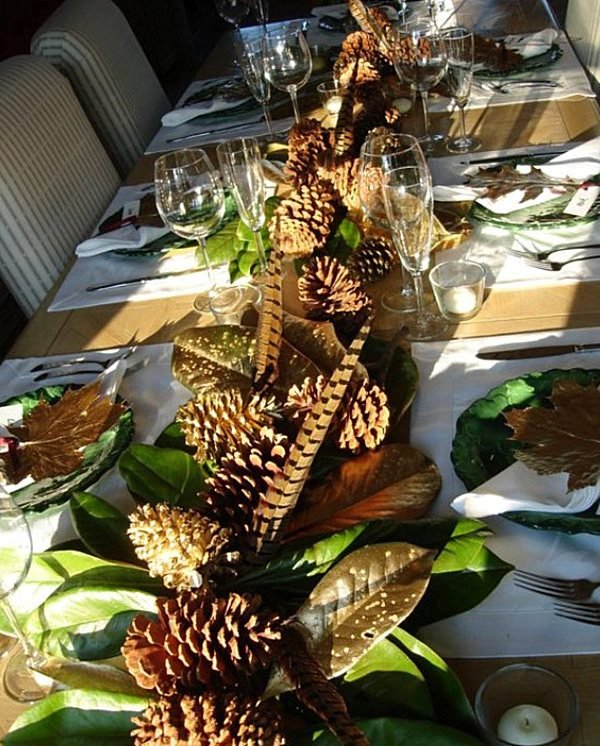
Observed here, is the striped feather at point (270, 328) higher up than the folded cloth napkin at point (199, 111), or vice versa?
the striped feather at point (270, 328)

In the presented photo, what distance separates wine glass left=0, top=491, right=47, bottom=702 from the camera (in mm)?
609

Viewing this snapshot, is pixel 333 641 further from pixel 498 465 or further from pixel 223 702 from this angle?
pixel 498 465

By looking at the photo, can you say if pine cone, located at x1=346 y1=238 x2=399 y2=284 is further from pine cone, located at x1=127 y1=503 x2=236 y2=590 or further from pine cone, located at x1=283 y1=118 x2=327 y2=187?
pine cone, located at x1=127 y1=503 x2=236 y2=590

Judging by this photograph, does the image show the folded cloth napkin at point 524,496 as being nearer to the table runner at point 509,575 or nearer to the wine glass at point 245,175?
the table runner at point 509,575

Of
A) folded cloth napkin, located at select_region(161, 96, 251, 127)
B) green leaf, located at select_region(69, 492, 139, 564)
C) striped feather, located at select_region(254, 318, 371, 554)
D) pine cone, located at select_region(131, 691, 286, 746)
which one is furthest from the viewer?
Result: folded cloth napkin, located at select_region(161, 96, 251, 127)

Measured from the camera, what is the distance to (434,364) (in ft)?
2.84

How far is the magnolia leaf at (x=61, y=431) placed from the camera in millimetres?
831

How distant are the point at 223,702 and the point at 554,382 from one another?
1.34 feet

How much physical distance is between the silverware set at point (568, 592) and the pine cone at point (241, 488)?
0.20 meters

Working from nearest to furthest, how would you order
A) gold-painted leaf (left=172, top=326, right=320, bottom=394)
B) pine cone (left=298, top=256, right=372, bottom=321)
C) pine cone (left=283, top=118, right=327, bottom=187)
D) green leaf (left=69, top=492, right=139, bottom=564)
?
1. green leaf (left=69, top=492, right=139, bottom=564)
2. gold-painted leaf (left=172, top=326, right=320, bottom=394)
3. pine cone (left=298, top=256, right=372, bottom=321)
4. pine cone (left=283, top=118, right=327, bottom=187)

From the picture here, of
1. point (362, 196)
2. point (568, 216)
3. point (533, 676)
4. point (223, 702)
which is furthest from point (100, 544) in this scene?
point (568, 216)

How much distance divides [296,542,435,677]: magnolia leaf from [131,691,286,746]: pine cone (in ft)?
Answer: 0.19

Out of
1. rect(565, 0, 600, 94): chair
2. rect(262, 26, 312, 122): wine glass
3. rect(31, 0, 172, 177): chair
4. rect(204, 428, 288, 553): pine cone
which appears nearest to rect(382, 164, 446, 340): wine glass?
rect(204, 428, 288, 553): pine cone

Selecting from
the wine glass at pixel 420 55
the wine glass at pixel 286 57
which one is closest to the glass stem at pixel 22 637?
the wine glass at pixel 420 55
